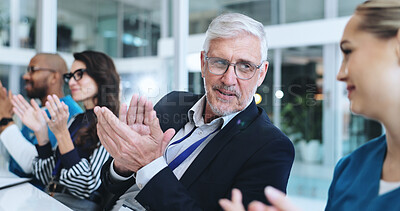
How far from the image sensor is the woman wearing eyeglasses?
195 centimetres

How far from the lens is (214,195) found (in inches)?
52.6

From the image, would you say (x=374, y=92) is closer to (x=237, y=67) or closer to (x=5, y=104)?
(x=237, y=67)

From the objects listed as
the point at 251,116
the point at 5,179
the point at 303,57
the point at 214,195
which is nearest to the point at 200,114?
the point at 251,116

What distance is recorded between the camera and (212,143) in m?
1.44

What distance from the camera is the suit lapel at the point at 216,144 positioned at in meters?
1.38

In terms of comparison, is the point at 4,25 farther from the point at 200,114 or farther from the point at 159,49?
the point at 200,114

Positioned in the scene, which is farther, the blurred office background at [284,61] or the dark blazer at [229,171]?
the blurred office background at [284,61]

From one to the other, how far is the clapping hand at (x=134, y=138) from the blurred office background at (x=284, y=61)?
139 centimetres

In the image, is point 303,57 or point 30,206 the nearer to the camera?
point 30,206

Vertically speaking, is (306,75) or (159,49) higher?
(159,49)

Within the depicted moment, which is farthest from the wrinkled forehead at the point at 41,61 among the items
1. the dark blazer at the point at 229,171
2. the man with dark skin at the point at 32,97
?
the dark blazer at the point at 229,171

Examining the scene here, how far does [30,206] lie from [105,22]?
98.6 inches

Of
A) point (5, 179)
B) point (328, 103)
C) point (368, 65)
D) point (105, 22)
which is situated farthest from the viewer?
point (105, 22)

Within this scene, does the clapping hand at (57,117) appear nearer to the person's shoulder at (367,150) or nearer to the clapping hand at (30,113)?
the clapping hand at (30,113)
